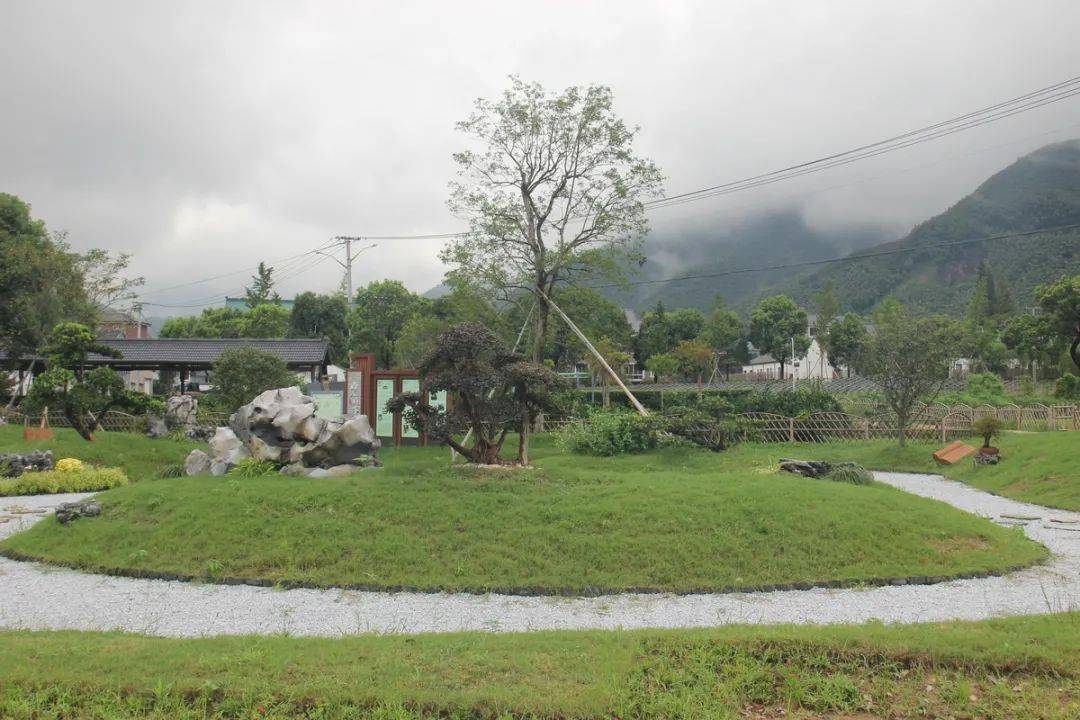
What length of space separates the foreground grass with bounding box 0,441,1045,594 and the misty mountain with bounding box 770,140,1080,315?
78233mm

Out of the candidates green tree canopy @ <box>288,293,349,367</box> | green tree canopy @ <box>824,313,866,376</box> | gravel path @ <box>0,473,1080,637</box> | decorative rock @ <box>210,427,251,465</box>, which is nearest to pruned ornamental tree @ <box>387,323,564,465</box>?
decorative rock @ <box>210,427,251,465</box>

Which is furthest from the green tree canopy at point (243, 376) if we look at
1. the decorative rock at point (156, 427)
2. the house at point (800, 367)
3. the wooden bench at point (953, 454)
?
the house at point (800, 367)

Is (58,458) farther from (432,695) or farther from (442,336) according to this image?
(432,695)

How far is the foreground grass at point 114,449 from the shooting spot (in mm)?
19156

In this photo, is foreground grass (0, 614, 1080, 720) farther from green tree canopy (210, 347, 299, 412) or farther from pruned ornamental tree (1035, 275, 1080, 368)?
pruned ornamental tree (1035, 275, 1080, 368)

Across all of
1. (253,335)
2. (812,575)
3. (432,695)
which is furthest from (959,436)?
(253,335)

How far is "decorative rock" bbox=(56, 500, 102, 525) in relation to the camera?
34.0 feet

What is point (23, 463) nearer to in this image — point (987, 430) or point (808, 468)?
point (808, 468)

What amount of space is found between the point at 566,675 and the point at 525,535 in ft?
13.4

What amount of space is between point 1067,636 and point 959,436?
66.9 ft

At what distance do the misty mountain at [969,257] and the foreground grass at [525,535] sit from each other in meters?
78.2

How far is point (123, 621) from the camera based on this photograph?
22.6 ft

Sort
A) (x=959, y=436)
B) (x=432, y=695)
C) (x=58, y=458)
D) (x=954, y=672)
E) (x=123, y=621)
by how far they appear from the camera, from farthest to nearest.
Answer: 1. (x=959, y=436)
2. (x=58, y=458)
3. (x=123, y=621)
4. (x=954, y=672)
5. (x=432, y=695)

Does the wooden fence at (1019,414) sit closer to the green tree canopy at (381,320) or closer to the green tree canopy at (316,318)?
the green tree canopy at (381,320)
